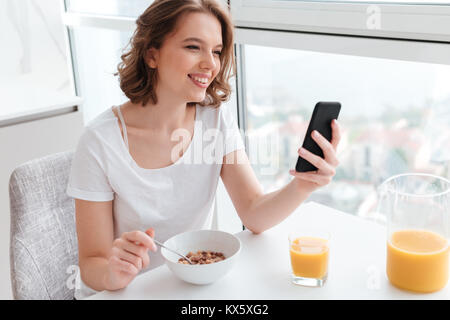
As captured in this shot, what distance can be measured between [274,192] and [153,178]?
297 mm

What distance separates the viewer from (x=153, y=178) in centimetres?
126

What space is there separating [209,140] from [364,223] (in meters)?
0.44

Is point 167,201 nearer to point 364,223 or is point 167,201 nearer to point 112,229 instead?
point 112,229

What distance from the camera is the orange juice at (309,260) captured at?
37.9 inches

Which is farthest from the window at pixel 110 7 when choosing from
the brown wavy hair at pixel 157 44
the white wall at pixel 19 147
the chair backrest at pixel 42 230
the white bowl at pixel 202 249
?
the white bowl at pixel 202 249

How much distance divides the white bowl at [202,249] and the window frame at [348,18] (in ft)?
2.11

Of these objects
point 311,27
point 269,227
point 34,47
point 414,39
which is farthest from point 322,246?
point 34,47

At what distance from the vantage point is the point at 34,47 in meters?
2.32

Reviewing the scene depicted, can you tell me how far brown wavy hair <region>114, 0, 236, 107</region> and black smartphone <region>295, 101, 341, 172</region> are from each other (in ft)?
1.35

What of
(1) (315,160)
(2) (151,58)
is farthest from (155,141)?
(1) (315,160)

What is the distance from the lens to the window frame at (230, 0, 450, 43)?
1.18 metres

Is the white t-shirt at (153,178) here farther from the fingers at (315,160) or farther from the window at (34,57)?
the window at (34,57)

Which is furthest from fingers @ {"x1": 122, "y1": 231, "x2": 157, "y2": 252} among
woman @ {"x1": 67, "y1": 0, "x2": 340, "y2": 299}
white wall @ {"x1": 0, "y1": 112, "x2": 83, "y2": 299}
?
white wall @ {"x1": 0, "y1": 112, "x2": 83, "y2": 299}

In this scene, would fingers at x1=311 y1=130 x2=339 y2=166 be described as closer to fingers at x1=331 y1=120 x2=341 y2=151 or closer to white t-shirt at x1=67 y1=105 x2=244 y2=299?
fingers at x1=331 y1=120 x2=341 y2=151
